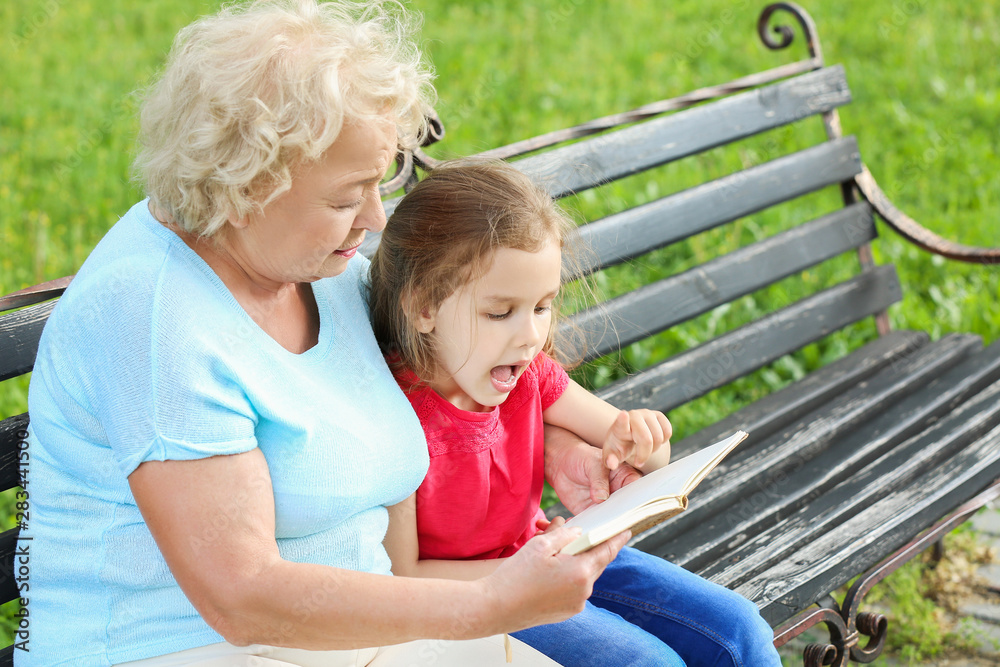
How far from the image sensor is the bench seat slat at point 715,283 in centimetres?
281

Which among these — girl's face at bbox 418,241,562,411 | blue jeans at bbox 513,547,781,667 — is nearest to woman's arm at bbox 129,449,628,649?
blue jeans at bbox 513,547,781,667

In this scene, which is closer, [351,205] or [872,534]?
[351,205]

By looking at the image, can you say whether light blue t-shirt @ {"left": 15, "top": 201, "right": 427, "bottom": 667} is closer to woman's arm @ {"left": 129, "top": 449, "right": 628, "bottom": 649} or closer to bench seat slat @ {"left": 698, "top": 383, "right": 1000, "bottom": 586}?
woman's arm @ {"left": 129, "top": 449, "right": 628, "bottom": 649}

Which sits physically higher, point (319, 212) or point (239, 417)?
point (319, 212)

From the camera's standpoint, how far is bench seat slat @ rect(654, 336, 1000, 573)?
99.0 inches

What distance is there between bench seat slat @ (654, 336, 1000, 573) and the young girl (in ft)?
1.80

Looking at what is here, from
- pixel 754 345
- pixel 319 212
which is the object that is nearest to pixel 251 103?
pixel 319 212

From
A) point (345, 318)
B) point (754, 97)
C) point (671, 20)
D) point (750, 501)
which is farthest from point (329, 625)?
point (671, 20)

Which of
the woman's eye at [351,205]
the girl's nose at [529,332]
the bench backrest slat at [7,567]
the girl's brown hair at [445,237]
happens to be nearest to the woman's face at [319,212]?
the woman's eye at [351,205]

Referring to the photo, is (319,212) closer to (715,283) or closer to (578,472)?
(578,472)

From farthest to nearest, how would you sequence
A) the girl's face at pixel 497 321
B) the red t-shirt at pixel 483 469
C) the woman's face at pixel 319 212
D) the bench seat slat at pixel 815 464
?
the bench seat slat at pixel 815 464
the red t-shirt at pixel 483 469
the girl's face at pixel 497 321
the woman's face at pixel 319 212

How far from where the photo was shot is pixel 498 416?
6.36 ft

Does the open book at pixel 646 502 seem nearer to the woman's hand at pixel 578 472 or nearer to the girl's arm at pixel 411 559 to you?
the woman's hand at pixel 578 472

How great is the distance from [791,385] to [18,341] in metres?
2.36
